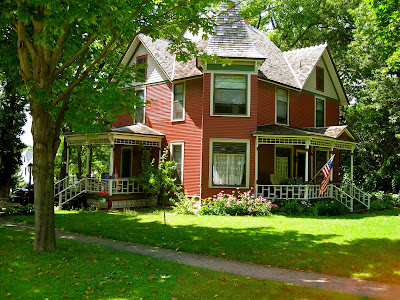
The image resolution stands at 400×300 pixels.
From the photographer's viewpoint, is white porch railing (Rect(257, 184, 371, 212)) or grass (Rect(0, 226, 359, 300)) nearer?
grass (Rect(0, 226, 359, 300))

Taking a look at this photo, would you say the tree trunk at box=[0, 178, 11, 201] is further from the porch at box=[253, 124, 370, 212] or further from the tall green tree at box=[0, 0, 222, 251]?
the porch at box=[253, 124, 370, 212]

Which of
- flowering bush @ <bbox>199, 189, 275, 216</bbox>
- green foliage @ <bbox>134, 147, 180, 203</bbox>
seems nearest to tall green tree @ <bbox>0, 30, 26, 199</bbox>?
green foliage @ <bbox>134, 147, 180, 203</bbox>

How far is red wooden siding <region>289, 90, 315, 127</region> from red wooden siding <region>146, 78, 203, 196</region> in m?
6.03

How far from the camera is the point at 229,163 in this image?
18.3 metres

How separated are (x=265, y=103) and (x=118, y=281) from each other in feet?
49.1

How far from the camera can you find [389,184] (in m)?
25.7

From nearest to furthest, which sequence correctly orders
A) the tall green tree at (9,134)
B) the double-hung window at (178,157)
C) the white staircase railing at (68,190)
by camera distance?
1. the white staircase railing at (68,190)
2. the double-hung window at (178,157)
3. the tall green tree at (9,134)

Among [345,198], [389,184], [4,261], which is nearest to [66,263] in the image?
[4,261]

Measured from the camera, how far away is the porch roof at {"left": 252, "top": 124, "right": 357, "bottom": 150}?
17.9 meters

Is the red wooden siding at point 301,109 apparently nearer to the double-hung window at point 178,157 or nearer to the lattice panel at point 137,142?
the double-hung window at point 178,157

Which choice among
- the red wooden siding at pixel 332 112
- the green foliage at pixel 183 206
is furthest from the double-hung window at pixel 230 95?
the red wooden siding at pixel 332 112

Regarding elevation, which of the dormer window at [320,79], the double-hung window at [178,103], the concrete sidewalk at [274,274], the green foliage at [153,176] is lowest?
the concrete sidewalk at [274,274]

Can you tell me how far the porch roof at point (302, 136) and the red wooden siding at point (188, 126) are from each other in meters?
3.12

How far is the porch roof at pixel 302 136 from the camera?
1794 centimetres
